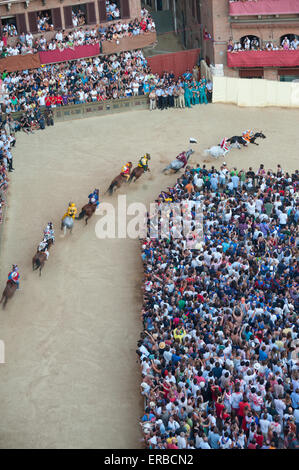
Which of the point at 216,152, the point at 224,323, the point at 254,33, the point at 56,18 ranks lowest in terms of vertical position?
the point at 224,323

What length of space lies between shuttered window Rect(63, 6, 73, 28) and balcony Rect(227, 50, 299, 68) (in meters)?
10.2

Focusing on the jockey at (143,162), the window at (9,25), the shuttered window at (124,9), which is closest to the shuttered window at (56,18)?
the window at (9,25)

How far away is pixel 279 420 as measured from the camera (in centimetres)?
1977

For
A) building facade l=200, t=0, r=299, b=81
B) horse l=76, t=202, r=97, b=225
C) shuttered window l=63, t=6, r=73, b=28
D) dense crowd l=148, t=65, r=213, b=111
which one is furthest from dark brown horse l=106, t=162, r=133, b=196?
shuttered window l=63, t=6, r=73, b=28

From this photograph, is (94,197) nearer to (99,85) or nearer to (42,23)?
(99,85)

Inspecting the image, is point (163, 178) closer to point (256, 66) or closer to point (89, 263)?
point (89, 263)

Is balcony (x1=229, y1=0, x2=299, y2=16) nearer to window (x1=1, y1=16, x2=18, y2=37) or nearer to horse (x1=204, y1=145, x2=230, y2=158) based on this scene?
horse (x1=204, y1=145, x2=230, y2=158)

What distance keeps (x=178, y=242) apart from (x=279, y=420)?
978 centimetres

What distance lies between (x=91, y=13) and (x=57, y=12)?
213cm

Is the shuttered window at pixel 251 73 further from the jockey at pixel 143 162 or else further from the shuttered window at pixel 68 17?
the jockey at pixel 143 162

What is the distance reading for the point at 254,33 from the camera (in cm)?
4634

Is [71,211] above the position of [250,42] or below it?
below

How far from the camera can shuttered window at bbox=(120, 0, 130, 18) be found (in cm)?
4753

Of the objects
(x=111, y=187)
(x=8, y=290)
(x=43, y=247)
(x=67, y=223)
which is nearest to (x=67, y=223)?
(x=67, y=223)
